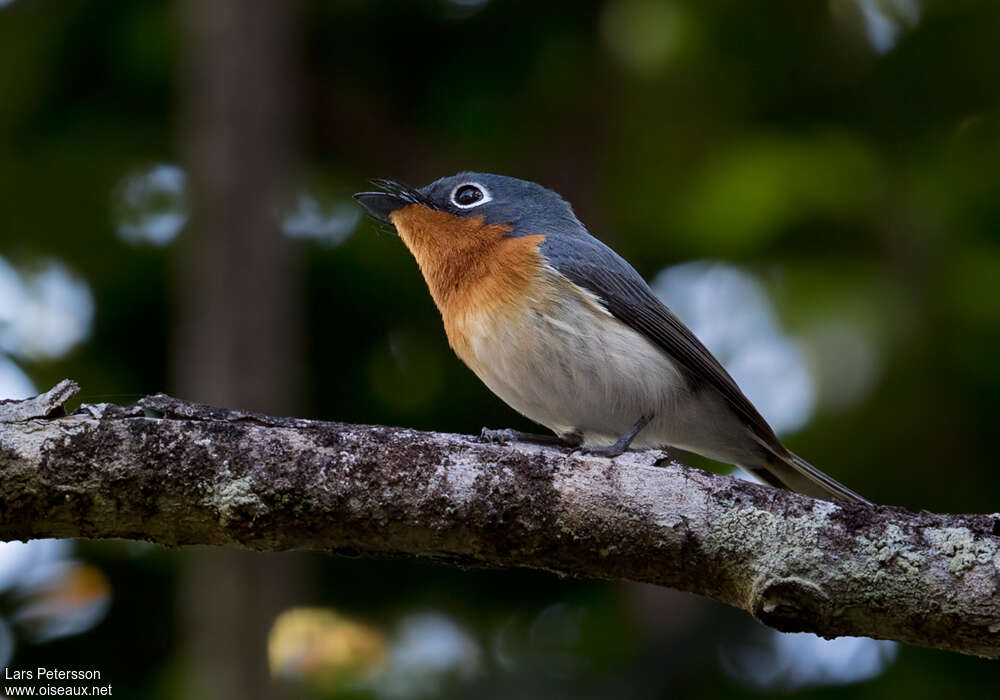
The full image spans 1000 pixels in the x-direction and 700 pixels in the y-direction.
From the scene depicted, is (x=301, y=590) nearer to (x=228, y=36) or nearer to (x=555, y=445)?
(x=555, y=445)

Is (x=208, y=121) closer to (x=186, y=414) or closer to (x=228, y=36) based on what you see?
(x=228, y=36)

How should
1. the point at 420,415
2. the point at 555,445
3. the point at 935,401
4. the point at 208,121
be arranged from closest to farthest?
the point at 555,445 < the point at 208,121 < the point at 935,401 < the point at 420,415

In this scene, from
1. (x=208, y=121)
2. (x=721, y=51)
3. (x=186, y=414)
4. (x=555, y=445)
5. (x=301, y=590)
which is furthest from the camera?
(x=721, y=51)

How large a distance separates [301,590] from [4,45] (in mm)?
4307

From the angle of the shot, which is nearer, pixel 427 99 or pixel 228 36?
pixel 228 36

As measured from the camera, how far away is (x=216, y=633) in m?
4.22

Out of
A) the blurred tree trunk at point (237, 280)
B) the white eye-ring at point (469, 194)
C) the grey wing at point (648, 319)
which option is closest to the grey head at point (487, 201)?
the white eye-ring at point (469, 194)

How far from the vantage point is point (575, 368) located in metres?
4.93

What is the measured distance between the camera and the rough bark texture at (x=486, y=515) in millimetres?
3211

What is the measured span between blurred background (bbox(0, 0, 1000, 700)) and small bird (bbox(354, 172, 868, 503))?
782mm

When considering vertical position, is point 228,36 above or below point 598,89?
below

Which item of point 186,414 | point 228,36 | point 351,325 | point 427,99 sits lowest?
point 186,414

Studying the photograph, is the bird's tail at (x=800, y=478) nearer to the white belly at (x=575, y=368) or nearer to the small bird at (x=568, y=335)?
the small bird at (x=568, y=335)

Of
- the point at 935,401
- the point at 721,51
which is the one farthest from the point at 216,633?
the point at 721,51
